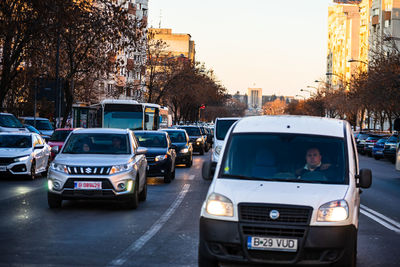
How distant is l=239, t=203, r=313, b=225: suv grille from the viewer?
23.1 feet

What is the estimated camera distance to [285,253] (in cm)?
701

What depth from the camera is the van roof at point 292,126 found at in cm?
827

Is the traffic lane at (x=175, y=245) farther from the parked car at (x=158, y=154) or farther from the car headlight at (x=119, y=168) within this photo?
the parked car at (x=158, y=154)

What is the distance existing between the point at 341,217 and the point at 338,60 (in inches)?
6139

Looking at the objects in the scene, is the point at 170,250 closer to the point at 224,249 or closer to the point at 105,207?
the point at 224,249

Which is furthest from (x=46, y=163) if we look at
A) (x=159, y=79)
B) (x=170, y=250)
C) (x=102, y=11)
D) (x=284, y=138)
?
(x=159, y=79)

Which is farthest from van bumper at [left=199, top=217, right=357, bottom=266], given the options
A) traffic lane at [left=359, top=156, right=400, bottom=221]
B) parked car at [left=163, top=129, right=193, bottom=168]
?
parked car at [left=163, top=129, right=193, bottom=168]

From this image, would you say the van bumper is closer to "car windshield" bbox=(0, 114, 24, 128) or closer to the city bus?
"car windshield" bbox=(0, 114, 24, 128)

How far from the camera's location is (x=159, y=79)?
82375 millimetres

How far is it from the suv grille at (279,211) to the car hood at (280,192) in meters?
0.05

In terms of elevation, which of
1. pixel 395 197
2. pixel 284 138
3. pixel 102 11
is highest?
pixel 102 11

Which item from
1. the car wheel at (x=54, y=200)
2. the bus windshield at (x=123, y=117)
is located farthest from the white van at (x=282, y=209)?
the bus windshield at (x=123, y=117)

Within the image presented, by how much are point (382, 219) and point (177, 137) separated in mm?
18274

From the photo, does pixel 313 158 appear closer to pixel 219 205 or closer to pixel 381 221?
pixel 219 205
